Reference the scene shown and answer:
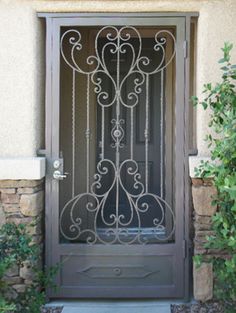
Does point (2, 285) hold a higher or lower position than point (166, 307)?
higher

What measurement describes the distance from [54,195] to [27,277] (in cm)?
74

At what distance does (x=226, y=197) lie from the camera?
3.61 metres

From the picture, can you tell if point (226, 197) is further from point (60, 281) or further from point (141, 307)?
point (60, 281)

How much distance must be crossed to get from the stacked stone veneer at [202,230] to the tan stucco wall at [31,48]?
302 mm

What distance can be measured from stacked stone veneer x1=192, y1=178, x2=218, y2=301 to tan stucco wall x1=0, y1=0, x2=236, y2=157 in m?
0.30

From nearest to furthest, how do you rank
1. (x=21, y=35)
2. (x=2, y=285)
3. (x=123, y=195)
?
(x=2, y=285) → (x=21, y=35) → (x=123, y=195)

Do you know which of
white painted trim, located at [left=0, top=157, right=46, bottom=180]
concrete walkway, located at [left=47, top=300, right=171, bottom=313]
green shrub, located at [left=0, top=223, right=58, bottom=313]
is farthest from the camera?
concrete walkway, located at [left=47, top=300, right=171, bottom=313]

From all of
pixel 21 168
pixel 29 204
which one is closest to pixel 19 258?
pixel 29 204

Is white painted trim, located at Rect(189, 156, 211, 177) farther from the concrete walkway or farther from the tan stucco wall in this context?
the concrete walkway

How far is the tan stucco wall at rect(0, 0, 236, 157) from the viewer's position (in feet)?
14.1

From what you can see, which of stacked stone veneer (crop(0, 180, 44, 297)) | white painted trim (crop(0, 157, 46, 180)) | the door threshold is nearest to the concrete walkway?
the door threshold

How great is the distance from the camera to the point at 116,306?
4.48 m

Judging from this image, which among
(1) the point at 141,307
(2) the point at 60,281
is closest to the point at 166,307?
(1) the point at 141,307

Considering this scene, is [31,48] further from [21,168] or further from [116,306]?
[116,306]
